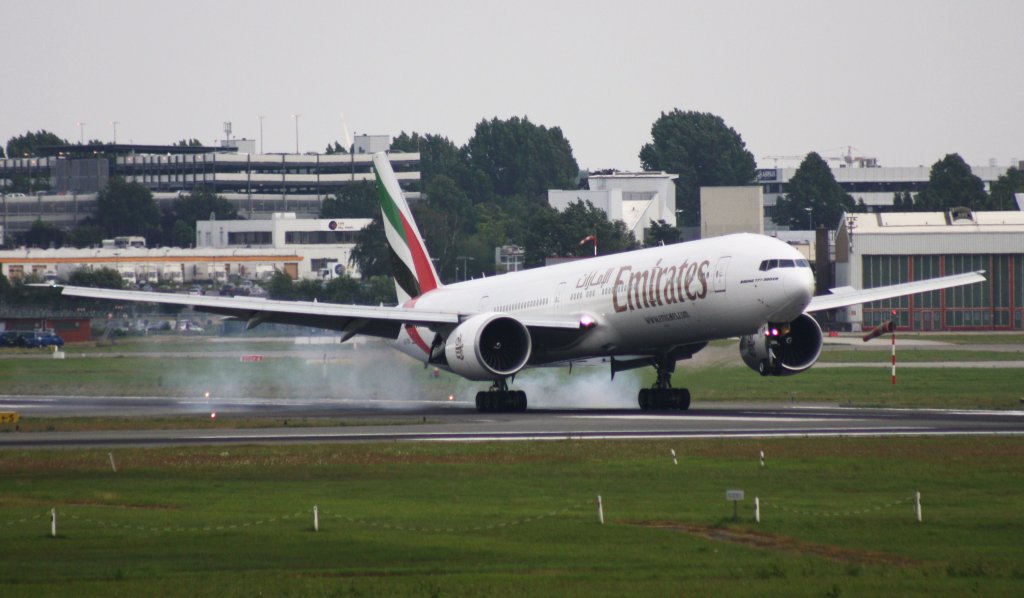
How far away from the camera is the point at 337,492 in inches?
1195

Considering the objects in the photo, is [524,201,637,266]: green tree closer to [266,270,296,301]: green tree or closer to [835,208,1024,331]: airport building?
[266,270,296,301]: green tree

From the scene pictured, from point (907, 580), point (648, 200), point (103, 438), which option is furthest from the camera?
point (648, 200)

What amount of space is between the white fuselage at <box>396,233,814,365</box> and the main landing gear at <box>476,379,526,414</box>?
4.47 feet

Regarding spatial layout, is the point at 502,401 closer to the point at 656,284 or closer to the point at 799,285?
the point at 656,284

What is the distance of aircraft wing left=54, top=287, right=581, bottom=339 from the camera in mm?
52781

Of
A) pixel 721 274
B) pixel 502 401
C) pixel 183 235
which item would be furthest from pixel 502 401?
pixel 183 235

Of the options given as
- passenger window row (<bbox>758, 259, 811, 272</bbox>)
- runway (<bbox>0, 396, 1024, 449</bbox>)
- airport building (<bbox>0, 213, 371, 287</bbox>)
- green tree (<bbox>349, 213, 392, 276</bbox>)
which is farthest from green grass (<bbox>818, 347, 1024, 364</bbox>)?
airport building (<bbox>0, 213, 371, 287</bbox>)

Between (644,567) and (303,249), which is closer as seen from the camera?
(644,567)

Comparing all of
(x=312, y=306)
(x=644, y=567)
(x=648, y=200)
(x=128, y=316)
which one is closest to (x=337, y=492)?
(x=644, y=567)

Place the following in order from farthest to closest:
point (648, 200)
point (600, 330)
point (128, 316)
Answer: point (648, 200)
point (128, 316)
point (600, 330)

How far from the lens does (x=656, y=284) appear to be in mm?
49375

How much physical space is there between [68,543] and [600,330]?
29.1 m

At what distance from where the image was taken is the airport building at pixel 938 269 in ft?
390

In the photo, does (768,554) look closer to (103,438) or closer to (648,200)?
(103,438)
